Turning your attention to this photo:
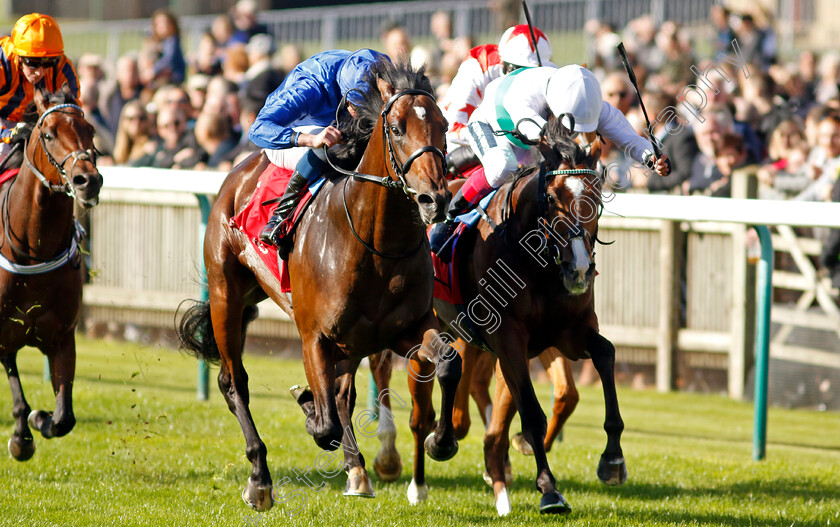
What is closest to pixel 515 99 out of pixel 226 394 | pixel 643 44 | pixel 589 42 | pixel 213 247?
pixel 213 247

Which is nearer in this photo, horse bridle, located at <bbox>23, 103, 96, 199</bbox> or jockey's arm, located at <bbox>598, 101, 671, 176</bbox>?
horse bridle, located at <bbox>23, 103, 96, 199</bbox>

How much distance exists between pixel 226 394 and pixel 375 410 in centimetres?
115

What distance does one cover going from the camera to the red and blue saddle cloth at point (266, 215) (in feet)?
17.7

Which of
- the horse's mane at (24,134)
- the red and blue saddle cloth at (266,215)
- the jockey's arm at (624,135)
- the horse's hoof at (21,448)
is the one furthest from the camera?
the horse's mane at (24,134)

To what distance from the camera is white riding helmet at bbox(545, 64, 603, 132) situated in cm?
527

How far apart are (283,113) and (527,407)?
5.66 ft

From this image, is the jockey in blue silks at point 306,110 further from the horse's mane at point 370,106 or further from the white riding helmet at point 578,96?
the white riding helmet at point 578,96

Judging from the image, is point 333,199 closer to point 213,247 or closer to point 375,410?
point 213,247

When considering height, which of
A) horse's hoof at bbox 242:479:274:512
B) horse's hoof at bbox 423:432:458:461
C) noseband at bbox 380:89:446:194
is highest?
noseband at bbox 380:89:446:194

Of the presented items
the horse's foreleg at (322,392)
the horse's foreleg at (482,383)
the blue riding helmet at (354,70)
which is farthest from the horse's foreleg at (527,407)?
the horse's foreleg at (482,383)

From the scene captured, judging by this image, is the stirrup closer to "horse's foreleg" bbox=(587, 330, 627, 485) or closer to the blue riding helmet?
the blue riding helmet

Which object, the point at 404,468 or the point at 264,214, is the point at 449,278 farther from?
the point at 404,468

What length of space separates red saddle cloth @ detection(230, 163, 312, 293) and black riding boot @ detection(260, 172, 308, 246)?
0.58 ft

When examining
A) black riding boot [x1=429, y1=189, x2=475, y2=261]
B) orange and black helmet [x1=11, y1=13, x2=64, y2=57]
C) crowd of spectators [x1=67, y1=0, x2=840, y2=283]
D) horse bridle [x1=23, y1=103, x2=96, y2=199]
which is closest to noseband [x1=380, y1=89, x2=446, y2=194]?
black riding boot [x1=429, y1=189, x2=475, y2=261]
